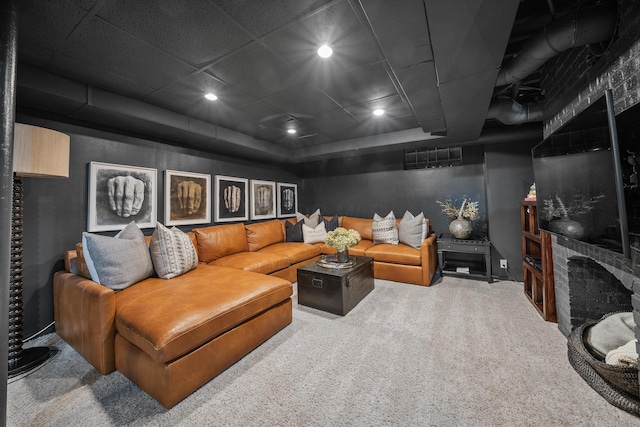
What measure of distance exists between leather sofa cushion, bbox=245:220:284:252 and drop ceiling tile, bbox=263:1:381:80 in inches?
106

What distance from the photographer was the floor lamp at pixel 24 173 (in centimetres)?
163

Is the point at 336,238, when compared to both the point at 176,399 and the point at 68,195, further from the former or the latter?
the point at 68,195

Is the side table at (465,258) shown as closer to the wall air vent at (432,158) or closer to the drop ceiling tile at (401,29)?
the wall air vent at (432,158)

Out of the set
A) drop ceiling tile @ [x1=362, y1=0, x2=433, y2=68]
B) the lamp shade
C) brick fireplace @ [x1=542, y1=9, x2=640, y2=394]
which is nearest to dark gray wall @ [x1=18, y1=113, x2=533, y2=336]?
the lamp shade

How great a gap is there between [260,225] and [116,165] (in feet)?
7.00

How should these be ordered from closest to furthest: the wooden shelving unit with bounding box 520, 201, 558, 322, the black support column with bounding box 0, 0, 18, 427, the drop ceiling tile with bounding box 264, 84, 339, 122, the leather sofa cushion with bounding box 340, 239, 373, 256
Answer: the black support column with bounding box 0, 0, 18, 427 < the wooden shelving unit with bounding box 520, 201, 558, 322 < the drop ceiling tile with bounding box 264, 84, 339, 122 < the leather sofa cushion with bounding box 340, 239, 373, 256

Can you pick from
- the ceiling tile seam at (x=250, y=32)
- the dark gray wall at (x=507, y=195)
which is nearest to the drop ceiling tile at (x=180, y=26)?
the ceiling tile seam at (x=250, y=32)

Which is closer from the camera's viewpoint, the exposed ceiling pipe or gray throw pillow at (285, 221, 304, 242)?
the exposed ceiling pipe

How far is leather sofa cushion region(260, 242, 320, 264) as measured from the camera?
12.2 feet

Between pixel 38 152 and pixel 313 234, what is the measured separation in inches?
138

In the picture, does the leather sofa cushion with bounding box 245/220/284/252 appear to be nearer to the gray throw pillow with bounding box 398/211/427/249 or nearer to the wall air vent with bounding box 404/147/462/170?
the gray throw pillow with bounding box 398/211/427/249

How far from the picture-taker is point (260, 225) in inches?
167

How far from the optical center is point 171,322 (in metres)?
1.50

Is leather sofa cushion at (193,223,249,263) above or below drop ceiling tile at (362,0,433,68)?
below
